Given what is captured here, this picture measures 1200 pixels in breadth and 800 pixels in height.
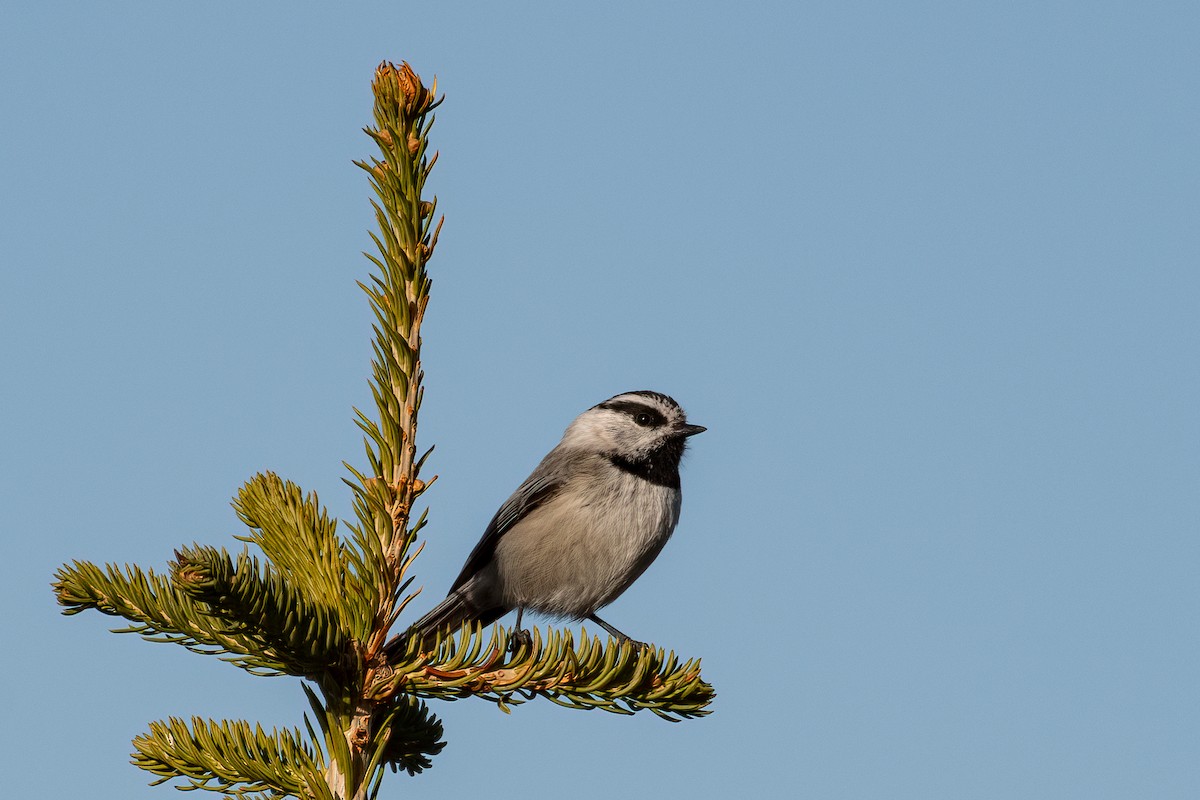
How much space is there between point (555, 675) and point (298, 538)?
33.5 inches

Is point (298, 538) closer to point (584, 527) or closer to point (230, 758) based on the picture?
point (230, 758)

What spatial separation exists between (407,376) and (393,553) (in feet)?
1.65

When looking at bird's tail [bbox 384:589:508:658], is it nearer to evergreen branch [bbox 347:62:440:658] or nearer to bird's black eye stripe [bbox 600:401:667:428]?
bird's black eye stripe [bbox 600:401:667:428]

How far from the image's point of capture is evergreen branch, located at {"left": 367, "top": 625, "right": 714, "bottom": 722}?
3.18 metres

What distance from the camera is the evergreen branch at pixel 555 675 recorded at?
125 inches

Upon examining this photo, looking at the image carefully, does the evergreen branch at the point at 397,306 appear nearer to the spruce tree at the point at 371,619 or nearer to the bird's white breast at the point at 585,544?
the spruce tree at the point at 371,619

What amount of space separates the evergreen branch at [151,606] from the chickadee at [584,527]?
3.83 m

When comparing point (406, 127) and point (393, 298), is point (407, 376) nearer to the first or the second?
point (393, 298)

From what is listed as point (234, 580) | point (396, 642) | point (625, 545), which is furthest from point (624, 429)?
point (234, 580)

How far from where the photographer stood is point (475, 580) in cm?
768

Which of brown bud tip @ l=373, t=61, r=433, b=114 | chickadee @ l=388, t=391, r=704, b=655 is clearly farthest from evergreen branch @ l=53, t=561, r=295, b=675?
chickadee @ l=388, t=391, r=704, b=655

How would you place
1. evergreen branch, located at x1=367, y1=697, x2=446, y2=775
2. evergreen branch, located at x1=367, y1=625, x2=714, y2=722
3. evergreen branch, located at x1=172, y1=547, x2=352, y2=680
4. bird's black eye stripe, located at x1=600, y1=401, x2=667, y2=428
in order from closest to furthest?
evergreen branch, located at x1=172, y1=547, x2=352, y2=680, evergreen branch, located at x1=367, y1=625, x2=714, y2=722, evergreen branch, located at x1=367, y1=697, x2=446, y2=775, bird's black eye stripe, located at x1=600, y1=401, x2=667, y2=428

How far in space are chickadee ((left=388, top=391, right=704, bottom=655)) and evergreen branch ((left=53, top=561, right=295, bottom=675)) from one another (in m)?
3.83

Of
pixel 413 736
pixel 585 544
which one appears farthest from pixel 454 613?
pixel 413 736
